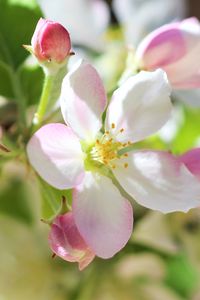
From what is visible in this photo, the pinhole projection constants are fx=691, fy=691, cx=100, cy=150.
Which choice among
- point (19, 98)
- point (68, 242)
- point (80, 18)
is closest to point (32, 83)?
point (19, 98)

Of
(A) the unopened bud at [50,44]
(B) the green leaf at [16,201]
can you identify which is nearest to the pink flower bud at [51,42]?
(A) the unopened bud at [50,44]

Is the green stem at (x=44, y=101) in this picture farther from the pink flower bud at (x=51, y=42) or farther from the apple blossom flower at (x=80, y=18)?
the apple blossom flower at (x=80, y=18)

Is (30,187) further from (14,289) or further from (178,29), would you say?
(178,29)

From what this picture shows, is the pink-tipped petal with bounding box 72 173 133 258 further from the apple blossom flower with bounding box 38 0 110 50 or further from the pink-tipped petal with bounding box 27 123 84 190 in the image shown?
the apple blossom flower with bounding box 38 0 110 50

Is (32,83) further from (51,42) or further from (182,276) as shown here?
(182,276)

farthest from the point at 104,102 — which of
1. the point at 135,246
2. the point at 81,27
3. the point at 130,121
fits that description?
the point at 81,27

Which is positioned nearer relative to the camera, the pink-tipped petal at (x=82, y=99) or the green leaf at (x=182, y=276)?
the pink-tipped petal at (x=82, y=99)

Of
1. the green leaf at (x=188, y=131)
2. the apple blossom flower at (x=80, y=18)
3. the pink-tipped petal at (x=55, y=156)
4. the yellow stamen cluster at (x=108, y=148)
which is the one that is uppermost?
the pink-tipped petal at (x=55, y=156)
